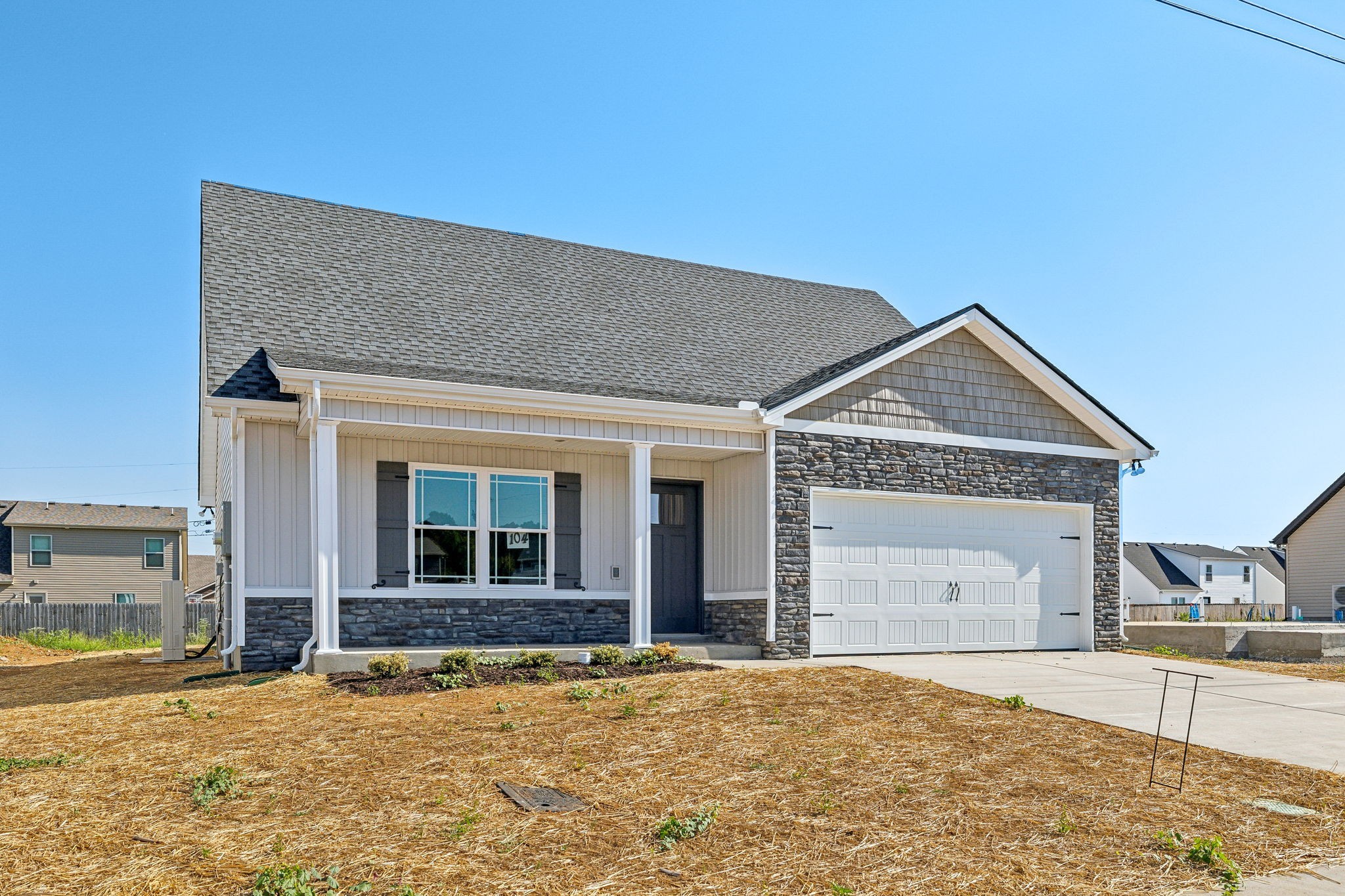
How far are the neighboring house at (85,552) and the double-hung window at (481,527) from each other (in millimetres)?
25402

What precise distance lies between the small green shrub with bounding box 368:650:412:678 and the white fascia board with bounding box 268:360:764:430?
Result: 275cm

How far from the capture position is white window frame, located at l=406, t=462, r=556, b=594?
1270 centimetres

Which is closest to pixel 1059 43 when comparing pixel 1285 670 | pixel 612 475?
pixel 612 475

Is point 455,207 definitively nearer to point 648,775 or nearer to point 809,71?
point 809,71

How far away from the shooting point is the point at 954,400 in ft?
46.5

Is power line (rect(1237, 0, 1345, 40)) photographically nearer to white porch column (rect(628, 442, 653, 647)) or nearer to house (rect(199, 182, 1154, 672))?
house (rect(199, 182, 1154, 672))

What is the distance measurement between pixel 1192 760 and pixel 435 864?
17.6 feet

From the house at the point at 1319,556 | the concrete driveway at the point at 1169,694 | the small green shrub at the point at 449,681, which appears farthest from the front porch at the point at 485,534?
the house at the point at 1319,556

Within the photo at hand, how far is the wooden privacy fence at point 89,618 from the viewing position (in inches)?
995

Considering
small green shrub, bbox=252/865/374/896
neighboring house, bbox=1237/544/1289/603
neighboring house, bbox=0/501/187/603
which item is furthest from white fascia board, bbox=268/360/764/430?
neighboring house, bbox=1237/544/1289/603

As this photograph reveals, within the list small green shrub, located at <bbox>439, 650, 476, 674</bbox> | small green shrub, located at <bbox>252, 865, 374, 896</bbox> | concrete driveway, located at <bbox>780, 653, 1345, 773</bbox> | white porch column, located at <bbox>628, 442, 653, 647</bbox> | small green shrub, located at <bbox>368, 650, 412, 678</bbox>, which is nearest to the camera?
small green shrub, located at <bbox>252, 865, 374, 896</bbox>

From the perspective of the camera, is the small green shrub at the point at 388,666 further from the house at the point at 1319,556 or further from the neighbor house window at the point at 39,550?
the house at the point at 1319,556

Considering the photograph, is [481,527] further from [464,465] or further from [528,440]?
[528,440]

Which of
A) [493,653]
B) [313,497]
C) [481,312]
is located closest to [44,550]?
[481,312]
